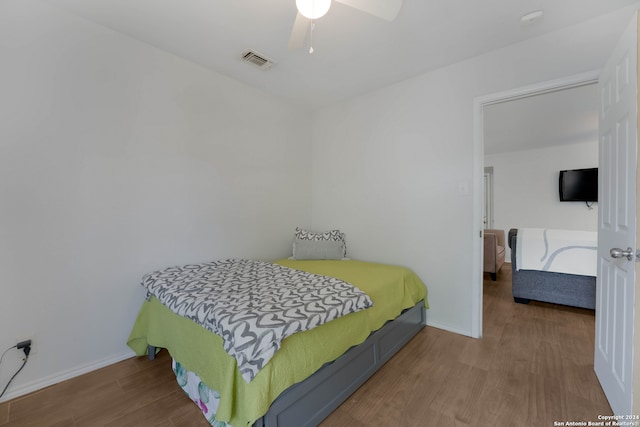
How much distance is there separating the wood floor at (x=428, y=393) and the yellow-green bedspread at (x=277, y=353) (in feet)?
0.83

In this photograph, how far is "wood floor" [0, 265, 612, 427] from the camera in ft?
4.68

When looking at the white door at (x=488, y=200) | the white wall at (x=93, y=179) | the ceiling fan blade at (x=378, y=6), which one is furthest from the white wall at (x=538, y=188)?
the white wall at (x=93, y=179)

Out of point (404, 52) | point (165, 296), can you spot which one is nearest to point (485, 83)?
point (404, 52)

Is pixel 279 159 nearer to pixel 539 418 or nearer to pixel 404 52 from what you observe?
pixel 404 52

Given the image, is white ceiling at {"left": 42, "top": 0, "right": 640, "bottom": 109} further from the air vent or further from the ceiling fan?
the ceiling fan

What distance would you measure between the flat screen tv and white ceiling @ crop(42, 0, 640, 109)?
445cm

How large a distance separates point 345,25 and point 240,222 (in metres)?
1.97

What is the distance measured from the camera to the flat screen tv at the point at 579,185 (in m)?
4.87

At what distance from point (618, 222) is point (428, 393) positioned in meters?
1.41

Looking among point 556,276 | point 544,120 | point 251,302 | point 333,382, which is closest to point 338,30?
point 251,302

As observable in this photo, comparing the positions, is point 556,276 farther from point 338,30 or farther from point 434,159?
point 338,30

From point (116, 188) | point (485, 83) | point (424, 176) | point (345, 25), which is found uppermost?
point (345, 25)

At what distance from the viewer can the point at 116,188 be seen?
6.47 ft

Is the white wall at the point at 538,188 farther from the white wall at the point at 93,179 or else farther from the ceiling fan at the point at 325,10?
the white wall at the point at 93,179
